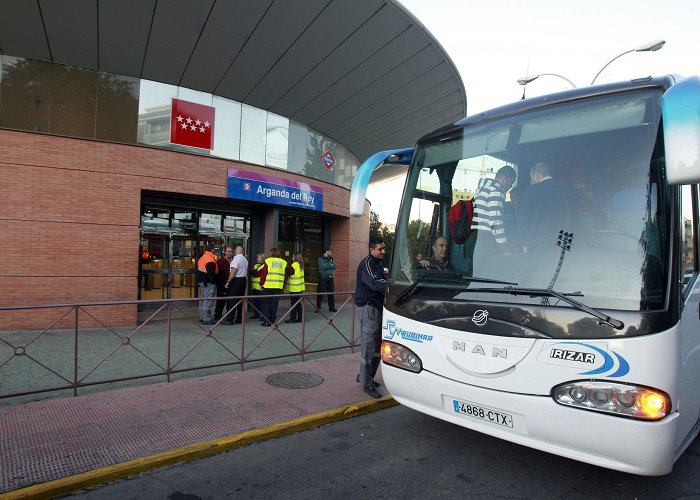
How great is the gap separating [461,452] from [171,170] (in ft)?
30.0

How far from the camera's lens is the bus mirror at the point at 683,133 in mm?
2326

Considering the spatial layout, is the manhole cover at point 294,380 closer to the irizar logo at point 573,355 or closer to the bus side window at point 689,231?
the irizar logo at point 573,355

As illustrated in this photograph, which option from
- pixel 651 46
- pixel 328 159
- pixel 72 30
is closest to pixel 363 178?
pixel 72 30

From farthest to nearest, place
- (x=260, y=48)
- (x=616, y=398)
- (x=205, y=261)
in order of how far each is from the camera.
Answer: (x=260, y=48) < (x=205, y=261) < (x=616, y=398)

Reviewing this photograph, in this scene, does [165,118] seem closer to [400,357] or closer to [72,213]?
[72,213]

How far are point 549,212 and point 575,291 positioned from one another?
648 millimetres

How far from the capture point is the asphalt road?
3.16 metres

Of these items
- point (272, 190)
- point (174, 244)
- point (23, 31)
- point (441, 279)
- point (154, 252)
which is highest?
point (23, 31)

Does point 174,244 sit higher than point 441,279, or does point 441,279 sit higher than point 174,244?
point 174,244

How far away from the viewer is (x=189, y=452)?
3.65m

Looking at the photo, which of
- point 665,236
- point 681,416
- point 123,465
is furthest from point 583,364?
point 123,465

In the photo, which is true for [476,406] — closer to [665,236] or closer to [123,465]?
[665,236]

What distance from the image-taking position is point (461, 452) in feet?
12.6

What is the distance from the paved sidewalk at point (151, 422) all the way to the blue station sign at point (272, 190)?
683cm
